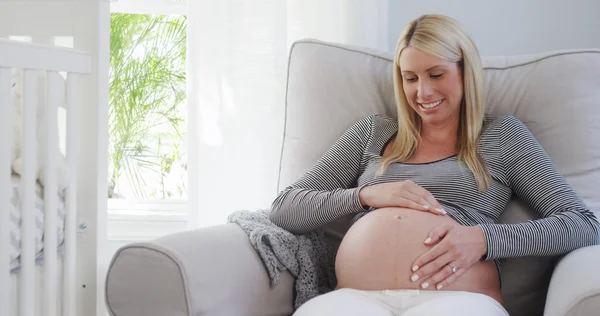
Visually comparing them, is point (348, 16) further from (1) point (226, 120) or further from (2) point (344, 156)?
(2) point (344, 156)

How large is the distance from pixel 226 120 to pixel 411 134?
2.06ft

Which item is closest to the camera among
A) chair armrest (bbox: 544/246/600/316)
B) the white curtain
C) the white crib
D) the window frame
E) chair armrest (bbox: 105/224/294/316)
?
chair armrest (bbox: 544/246/600/316)

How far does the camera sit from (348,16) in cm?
217

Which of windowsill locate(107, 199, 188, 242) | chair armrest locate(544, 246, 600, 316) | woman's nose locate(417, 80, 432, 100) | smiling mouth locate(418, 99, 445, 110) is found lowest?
windowsill locate(107, 199, 188, 242)

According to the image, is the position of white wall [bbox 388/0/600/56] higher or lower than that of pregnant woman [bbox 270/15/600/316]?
higher

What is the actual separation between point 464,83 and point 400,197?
0.29m

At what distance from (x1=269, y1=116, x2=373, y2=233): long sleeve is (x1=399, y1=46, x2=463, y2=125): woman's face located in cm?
14

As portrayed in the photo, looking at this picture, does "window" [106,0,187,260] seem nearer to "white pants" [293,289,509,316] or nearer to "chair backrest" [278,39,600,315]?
"chair backrest" [278,39,600,315]

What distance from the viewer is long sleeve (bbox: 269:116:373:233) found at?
62.8 inches

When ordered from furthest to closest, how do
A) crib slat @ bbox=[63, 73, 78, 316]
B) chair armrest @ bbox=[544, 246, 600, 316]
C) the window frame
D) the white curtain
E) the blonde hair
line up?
1. the window frame
2. the white curtain
3. the blonde hair
4. crib slat @ bbox=[63, 73, 78, 316]
5. chair armrest @ bbox=[544, 246, 600, 316]

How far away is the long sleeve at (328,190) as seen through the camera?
62.8 inches

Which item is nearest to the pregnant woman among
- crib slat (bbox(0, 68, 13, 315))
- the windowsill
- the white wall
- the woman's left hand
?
the woman's left hand

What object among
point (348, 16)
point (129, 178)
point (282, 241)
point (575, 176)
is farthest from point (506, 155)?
point (129, 178)

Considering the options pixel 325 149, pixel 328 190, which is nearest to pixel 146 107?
pixel 325 149
